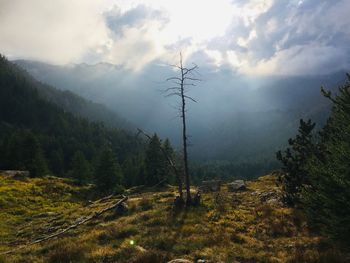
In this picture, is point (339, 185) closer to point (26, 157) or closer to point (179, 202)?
point (179, 202)

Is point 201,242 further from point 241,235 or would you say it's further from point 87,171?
point 87,171

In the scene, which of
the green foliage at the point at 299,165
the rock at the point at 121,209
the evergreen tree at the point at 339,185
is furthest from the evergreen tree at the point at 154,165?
the evergreen tree at the point at 339,185

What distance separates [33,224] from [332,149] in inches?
1083

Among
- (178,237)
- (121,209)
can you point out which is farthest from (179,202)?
(178,237)

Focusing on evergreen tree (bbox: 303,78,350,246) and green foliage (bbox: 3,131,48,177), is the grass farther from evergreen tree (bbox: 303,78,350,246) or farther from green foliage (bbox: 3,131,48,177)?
green foliage (bbox: 3,131,48,177)

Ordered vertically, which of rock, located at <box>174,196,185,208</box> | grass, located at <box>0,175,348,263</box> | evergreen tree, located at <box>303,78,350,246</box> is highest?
evergreen tree, located at <box>303,78,350,246</box>

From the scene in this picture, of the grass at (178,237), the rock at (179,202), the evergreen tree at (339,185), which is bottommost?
the grass at (178,237)

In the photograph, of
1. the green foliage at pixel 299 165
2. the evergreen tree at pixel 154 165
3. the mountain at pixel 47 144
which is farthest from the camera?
the mountain at pixel 47 144

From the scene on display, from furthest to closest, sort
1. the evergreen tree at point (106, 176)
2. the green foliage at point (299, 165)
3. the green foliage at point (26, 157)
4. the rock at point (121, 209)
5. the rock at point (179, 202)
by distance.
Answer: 1. the green foliage at point (26, 157)
2. the evergreen tree at point (106, 176)
3. the rock at point (179, 202)
4. the green foliage at point (299, 165)
5. the rock at point (121, 209)

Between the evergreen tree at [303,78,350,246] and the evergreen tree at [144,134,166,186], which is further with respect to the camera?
the evergreen tree at [144,134,166,186]

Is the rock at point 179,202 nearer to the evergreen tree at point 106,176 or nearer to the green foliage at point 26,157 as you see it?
the evergreen tree at point 106,176

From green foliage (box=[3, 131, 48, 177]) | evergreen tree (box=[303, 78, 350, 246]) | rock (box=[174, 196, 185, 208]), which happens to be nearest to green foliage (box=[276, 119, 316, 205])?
rock (box=[174, 196, 185, 208])

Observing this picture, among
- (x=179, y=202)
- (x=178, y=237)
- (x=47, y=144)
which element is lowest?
(x=178, y=237)

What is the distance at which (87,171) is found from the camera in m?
87.5
